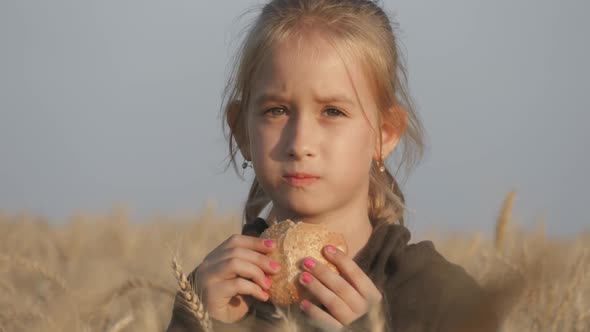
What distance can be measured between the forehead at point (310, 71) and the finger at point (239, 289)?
2.05 feet

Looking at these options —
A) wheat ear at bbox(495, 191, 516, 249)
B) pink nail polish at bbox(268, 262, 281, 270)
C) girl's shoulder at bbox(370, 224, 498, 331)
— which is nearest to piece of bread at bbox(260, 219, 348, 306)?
pink nail polish at bbox(268, 262, 281, 270)

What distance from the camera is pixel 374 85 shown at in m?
2.79

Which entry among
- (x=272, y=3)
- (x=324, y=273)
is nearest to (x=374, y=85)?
(x=272, y=3)

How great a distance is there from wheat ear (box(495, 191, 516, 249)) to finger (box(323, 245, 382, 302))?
2.51 feet

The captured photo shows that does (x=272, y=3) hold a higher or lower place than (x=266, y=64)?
higher

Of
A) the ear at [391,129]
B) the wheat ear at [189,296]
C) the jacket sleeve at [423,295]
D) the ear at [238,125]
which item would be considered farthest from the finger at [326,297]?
the ear at [238,125]

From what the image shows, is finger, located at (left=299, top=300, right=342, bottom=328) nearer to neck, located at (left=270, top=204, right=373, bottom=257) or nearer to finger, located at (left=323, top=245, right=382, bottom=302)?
finger, located at (left=323, top=245, right=382, bottom=302)

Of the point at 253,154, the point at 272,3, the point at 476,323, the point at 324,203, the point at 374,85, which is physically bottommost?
the point at 476,323

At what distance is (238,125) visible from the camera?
10.4ft

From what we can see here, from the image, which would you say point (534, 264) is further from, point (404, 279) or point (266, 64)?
point (266, 64)

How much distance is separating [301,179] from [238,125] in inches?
26.9

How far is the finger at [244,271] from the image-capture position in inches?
89.5

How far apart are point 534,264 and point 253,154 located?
5.38 ft

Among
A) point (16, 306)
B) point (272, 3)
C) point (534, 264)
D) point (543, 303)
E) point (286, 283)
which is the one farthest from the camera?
point (272, 3)
